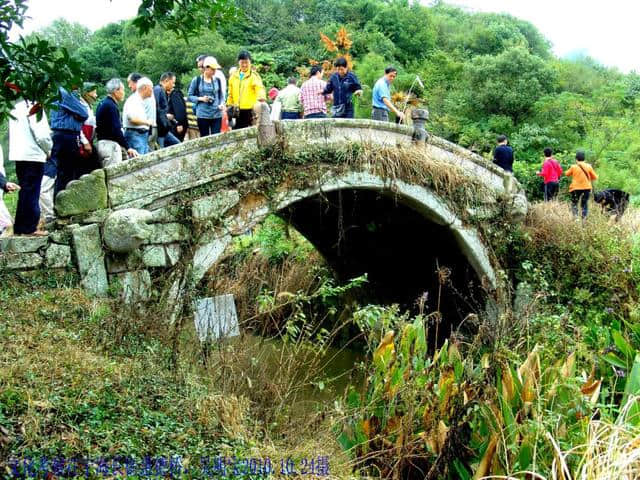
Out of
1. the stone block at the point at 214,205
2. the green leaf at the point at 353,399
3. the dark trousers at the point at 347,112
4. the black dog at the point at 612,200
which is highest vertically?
the dark trousers at the point at 347,112

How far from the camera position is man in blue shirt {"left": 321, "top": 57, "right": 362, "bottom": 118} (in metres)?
8.36

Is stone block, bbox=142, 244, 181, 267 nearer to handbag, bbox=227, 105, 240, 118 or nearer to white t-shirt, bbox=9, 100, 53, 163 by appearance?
white t-shirt, bbox=9, 100, 53, 163

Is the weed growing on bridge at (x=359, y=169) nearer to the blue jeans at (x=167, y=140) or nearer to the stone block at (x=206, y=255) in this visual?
the stone block at (x=206, y=255)

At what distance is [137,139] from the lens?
6949 millimetres

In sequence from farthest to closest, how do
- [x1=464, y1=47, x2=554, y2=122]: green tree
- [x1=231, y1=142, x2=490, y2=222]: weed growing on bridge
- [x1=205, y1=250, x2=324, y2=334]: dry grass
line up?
[x1=464, y1=47, x2=554, y2=122]: green tree, [x1=231, y1=142, x2=490, y2=222]: weed growing on bridge, [x1=205, y1=250, x2=324, y2=334]: dry grass

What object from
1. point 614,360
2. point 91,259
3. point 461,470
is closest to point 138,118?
point 91,259

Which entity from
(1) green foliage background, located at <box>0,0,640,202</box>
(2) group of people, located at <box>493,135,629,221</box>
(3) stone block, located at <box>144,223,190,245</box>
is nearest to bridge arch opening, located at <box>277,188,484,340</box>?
(2) group of people, located at <box>493,135,629,221</box>

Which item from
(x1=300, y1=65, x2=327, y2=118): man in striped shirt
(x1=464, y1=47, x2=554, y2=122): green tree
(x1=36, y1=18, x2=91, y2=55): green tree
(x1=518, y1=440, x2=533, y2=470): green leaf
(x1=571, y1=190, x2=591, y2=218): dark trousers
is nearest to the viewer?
(x1=518, y1=440, x2=533, y2=470): green leaf

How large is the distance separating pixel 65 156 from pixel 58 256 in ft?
3.31

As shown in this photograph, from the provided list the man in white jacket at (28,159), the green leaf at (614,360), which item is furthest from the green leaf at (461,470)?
the man in white jacket at (28,159)

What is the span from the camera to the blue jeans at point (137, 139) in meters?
6.91

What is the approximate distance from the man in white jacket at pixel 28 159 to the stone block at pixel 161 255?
0.91 m

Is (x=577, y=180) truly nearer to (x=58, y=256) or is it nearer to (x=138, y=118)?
(x=138, y=118)

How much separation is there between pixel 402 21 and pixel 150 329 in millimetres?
23775
